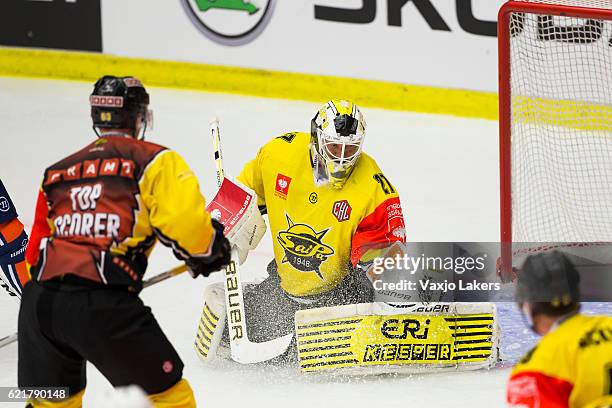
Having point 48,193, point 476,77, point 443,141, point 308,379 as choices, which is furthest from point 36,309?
point 476,77

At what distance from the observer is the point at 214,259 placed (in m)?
2.88

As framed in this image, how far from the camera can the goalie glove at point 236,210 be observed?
418 centimetres

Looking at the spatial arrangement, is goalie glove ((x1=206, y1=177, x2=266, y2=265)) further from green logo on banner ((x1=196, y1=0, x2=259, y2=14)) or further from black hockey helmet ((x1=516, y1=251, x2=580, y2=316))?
green logo on banner ((x1=196, y1=0, x2=259, y2=14))

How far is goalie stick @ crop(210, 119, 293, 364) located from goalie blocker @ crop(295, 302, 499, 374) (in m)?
0.13

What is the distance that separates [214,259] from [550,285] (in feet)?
2.99

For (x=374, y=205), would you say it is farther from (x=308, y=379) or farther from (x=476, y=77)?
(x=476, y=77)

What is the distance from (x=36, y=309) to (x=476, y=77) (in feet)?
16.2

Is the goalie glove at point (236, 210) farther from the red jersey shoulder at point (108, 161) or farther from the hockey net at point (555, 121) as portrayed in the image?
the red jersey shoulder at point (108, 161)

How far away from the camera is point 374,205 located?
414cm

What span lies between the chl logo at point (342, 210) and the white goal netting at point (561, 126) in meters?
0.93

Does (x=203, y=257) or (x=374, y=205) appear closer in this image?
(x=203, y=257)

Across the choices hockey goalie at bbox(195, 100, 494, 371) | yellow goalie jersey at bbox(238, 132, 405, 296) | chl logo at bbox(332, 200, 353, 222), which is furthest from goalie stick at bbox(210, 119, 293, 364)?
chl logo at bbox(332, 200, 353, 222)

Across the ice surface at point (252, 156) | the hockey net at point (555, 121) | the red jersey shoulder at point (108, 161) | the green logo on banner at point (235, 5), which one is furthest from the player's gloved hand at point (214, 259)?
the green logo on banner at point (235, 5)

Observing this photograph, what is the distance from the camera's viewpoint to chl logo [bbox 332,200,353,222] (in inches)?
164
